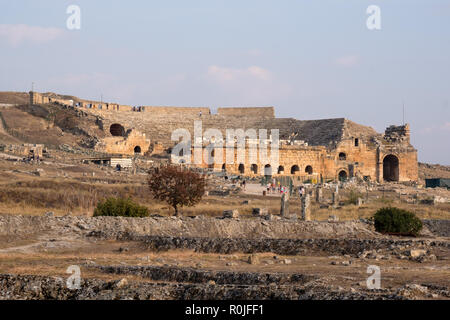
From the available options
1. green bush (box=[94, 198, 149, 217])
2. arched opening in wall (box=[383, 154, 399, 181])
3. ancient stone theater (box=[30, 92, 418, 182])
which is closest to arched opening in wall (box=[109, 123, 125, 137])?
ancient stone theater (box=[30, 92, 418, 182])

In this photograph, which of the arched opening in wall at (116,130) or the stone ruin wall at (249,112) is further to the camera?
the stone ruin wall at (249,112)

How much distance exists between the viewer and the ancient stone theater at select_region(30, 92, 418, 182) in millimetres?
50969

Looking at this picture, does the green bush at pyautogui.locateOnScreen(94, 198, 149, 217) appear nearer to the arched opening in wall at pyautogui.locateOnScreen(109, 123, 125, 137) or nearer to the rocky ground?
the rocky ground

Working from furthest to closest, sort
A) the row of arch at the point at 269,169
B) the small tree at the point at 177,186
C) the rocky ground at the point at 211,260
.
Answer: the row of arch at the point at 269,169 → the small tree at the point at 177,186 → the rocky ground at the point at 211,260

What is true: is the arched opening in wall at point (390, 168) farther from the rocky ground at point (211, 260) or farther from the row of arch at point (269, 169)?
the rocky ground at point (211, 260)

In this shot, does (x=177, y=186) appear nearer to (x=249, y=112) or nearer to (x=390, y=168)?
(x=390, y=168)

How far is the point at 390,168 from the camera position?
55625 mm

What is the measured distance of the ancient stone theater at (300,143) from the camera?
51.0m

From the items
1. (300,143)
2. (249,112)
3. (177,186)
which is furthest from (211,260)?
(249,112)

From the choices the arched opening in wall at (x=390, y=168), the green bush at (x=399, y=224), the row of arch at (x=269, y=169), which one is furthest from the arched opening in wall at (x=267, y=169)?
the green bush at (x=399, y=224)

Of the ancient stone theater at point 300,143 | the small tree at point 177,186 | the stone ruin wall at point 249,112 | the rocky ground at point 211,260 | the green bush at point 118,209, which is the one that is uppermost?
the stone ruin wall at point 249,112

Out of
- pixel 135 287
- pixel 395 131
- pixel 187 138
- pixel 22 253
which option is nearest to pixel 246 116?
pixel 187 138

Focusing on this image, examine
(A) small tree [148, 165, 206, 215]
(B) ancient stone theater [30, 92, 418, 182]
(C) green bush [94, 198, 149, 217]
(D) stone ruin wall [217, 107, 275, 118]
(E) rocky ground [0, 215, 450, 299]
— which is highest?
(D) stone ruin wall [217, 107, 275, 118]

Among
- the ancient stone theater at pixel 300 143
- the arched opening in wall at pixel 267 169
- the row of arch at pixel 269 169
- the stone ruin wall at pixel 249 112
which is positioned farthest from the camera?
the stone ruin wall at pixel 249 112
